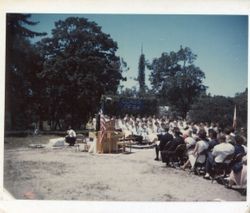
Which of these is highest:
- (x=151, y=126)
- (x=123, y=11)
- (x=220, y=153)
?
(x=123, y=11)

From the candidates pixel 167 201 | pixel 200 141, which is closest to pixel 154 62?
pixel 200 141

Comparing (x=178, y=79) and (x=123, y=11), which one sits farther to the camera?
(x=178, y=79)

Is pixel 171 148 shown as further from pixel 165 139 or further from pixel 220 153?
pixel 220 153

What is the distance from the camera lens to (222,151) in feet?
13.4

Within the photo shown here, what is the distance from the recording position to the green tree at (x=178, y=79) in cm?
408

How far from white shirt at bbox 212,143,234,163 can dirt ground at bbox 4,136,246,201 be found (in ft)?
0.51

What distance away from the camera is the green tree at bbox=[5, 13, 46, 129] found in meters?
4.05

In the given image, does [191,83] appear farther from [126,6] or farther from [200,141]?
[126,6]

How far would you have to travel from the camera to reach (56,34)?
4090 millimetres

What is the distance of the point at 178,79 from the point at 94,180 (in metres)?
0.81

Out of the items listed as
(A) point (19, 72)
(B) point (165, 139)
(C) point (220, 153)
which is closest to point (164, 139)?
(B) point (165, 139)

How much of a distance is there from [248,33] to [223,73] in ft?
0.93

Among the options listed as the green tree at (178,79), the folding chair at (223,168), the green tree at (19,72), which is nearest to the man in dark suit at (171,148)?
the green tree at (178,79)

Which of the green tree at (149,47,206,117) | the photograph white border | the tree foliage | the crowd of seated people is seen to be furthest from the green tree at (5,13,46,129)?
the tree foliage
